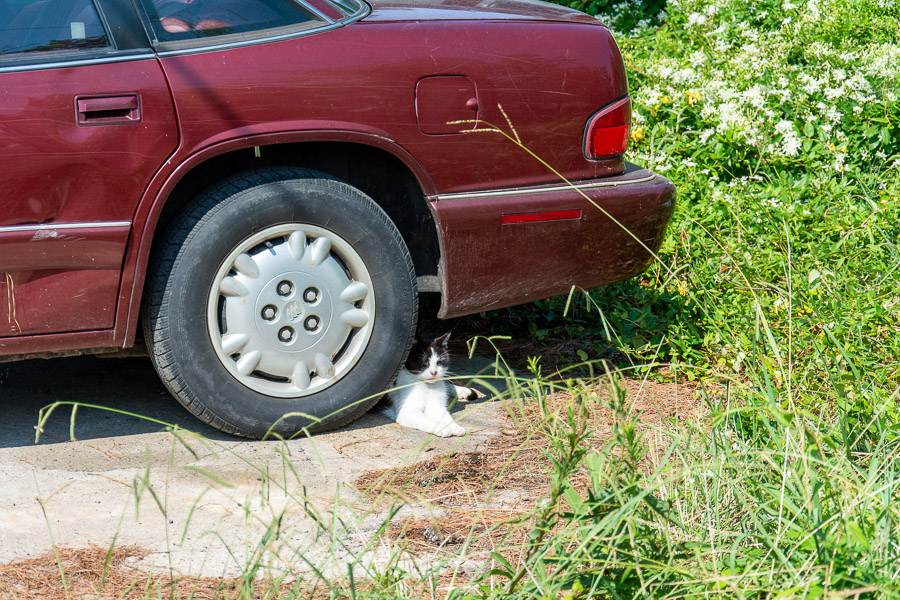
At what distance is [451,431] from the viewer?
11.3 ft

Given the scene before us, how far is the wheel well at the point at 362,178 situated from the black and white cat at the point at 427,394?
1.54ft

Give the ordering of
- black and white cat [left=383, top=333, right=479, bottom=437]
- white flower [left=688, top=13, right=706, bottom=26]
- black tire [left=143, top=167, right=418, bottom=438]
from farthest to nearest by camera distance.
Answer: white flower [left=688, top=13, right=706, bottom=26]
black and white cat [left=383, top=333, right=479, bottom=437]
black tire [left=143, top=167, right=418, bottom=438]

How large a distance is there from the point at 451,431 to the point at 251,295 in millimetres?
919

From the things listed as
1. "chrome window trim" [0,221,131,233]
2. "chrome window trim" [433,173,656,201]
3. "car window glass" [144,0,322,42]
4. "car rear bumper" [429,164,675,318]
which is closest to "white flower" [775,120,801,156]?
"car rear bumper" [429,164,675,318]

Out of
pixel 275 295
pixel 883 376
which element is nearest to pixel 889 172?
pixel 883 376

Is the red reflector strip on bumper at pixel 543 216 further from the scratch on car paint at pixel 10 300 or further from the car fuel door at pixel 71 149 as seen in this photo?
the scratch on car paint at pixel 10 300

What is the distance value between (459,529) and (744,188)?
307cm

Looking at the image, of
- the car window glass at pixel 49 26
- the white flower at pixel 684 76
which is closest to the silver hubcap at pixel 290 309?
the car window glass at pixel 49 26

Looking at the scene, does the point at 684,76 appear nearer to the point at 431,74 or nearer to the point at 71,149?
the point at 431,74

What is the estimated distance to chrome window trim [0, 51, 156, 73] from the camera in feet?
8.96

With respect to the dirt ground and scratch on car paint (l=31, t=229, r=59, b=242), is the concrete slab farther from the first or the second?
scratch on car paint (l=31, t=229, r=59, b=242)

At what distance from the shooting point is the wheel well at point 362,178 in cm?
319

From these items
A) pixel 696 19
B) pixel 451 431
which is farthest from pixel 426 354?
pixel 696 19

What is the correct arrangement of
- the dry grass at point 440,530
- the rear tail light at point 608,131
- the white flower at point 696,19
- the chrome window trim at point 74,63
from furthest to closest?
the white flower at point 696,19 → the rear tail light at point 608,131 → the chrome window trim at point 74,63 → the dry grass at point 440,530
